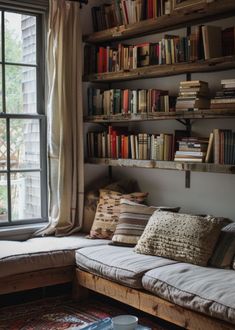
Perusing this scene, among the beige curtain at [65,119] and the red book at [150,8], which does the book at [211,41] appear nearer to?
the red book at [150,8]

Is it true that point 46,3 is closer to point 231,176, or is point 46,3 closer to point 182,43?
point 182,43

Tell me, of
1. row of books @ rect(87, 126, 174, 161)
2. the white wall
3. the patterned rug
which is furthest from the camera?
row of books @ rect(87, 126, 174, 161)

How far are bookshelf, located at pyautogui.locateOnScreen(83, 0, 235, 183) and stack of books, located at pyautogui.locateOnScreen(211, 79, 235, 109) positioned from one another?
37mm

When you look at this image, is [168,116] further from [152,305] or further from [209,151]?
[152,305]

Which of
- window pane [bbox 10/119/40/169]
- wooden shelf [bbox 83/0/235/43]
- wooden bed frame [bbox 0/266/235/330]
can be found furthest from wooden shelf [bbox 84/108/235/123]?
wooden bed frame [bbox 0/266/235/330]

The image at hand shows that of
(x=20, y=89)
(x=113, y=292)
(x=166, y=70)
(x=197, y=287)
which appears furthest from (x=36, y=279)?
(x=166, y=70)

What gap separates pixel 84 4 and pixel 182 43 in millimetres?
1311

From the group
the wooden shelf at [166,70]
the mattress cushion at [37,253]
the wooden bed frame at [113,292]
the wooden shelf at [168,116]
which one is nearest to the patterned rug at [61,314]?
the wooden bed frame at [113,292]

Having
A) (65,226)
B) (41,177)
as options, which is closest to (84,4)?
(41,177)

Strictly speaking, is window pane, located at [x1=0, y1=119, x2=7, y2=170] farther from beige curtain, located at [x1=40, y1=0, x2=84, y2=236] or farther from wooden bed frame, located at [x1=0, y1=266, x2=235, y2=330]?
wooden bed frame, located at [x1=0, y1=266, x2=235, y2=330]

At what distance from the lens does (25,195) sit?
181 inches

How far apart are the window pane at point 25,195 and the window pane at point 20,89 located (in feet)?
1.99

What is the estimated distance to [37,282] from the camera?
3766 millimetres

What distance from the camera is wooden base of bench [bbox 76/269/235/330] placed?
2.81 metres
